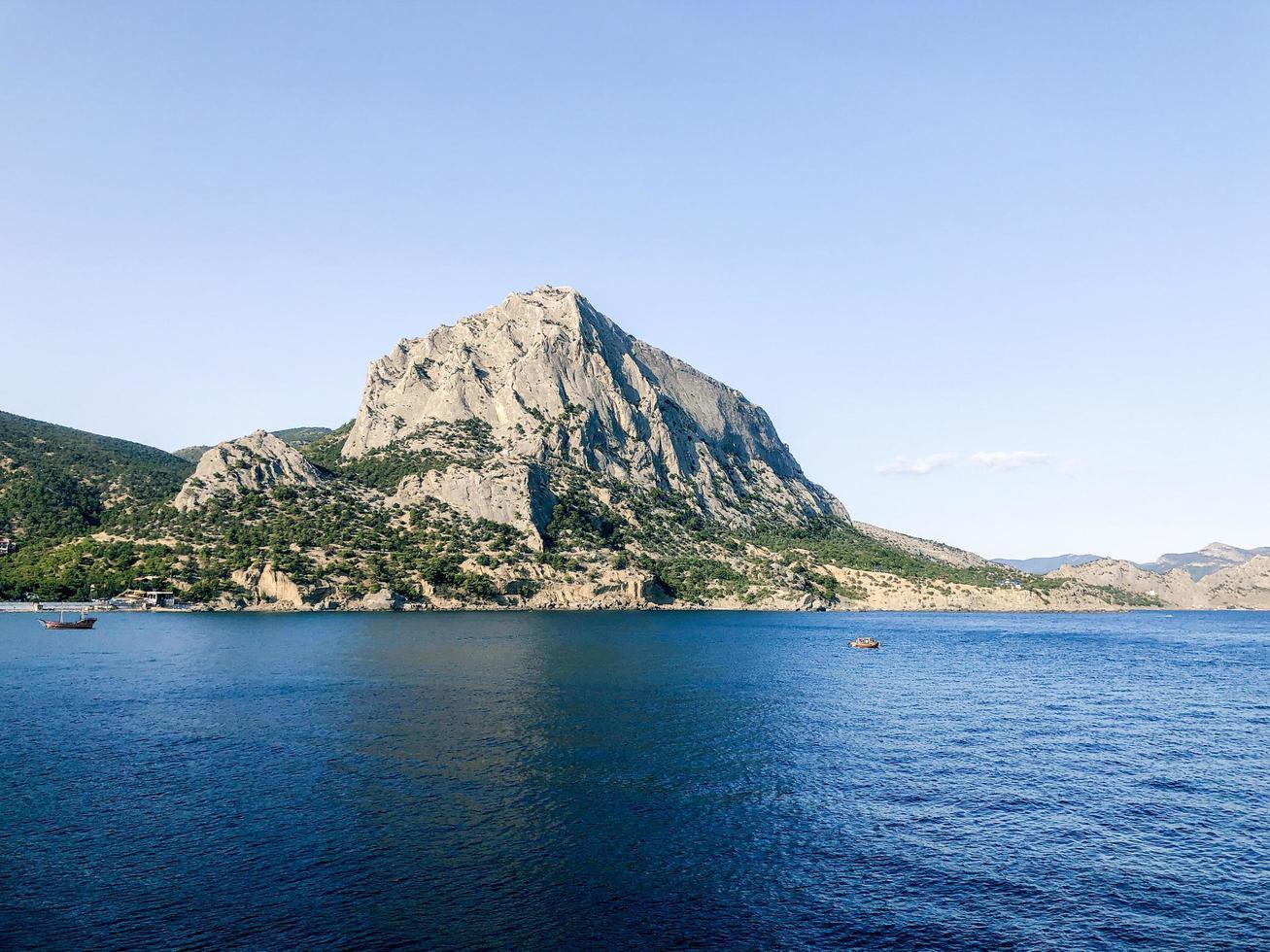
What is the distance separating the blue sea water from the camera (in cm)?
3167

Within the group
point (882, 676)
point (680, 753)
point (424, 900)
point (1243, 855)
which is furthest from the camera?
point (882, 676)

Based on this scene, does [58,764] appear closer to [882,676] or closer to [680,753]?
[680,753]

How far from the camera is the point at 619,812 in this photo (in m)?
45.0

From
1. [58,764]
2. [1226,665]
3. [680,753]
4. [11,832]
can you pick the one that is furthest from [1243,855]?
[1226,665]

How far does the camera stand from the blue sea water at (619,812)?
3167 centimetres

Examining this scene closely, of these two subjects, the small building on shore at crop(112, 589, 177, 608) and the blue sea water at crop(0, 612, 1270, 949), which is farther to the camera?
the small building on shore at crop(112, 589, 177, 608)

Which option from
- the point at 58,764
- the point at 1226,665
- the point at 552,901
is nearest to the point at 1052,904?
the point at 552,901

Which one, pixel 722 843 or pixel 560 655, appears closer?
pixel 722 843

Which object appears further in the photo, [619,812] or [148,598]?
[148,598]

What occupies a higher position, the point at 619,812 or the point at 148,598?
the point at 619,812

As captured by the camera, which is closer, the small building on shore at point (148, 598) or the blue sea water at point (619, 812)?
the blue sea water at point (619, 812)

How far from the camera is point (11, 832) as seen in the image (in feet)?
131

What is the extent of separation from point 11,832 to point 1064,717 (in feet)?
254

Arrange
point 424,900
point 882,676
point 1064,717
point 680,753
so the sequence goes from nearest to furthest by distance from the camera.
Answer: point 424,900, point 680,753, point 1064,717, point 882,676
